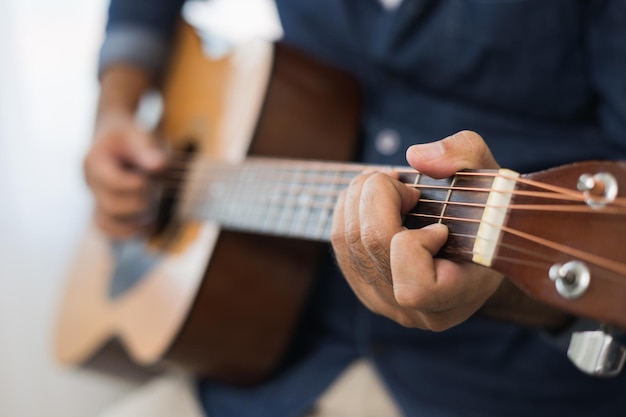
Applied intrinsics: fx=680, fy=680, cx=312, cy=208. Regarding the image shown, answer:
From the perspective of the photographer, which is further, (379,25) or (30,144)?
(30,144)

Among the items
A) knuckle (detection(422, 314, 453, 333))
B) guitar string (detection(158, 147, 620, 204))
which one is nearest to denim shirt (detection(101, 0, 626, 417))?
guitar string (detection(158, 147, 620, 204))

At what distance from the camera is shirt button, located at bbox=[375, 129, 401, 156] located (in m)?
0.75

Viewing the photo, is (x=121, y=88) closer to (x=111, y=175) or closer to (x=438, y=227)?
(x=111, y=175)

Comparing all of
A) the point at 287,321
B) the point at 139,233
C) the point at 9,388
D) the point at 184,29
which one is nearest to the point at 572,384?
the point at 287,321

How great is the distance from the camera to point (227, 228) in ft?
2.45

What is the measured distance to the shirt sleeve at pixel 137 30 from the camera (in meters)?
0.99

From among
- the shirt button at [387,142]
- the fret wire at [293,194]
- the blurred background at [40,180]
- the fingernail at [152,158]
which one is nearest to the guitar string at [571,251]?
the fret wire at [293,194]

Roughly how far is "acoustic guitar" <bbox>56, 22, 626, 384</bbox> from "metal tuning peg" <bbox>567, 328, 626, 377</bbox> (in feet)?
0.49

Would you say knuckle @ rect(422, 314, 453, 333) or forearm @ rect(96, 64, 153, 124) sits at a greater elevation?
forearm @ rect(96, 64, 153, 124)

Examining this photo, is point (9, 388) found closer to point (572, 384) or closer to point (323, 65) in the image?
point (323, 65)

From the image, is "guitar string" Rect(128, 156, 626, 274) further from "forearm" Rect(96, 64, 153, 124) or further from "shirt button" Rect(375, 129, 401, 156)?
"forearm" Rect(96, 64, 153, 124)

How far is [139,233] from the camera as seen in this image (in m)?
0.88

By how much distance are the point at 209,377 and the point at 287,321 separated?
13 centimetres

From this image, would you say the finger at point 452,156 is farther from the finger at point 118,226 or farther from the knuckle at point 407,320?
the finger at point 118,226
